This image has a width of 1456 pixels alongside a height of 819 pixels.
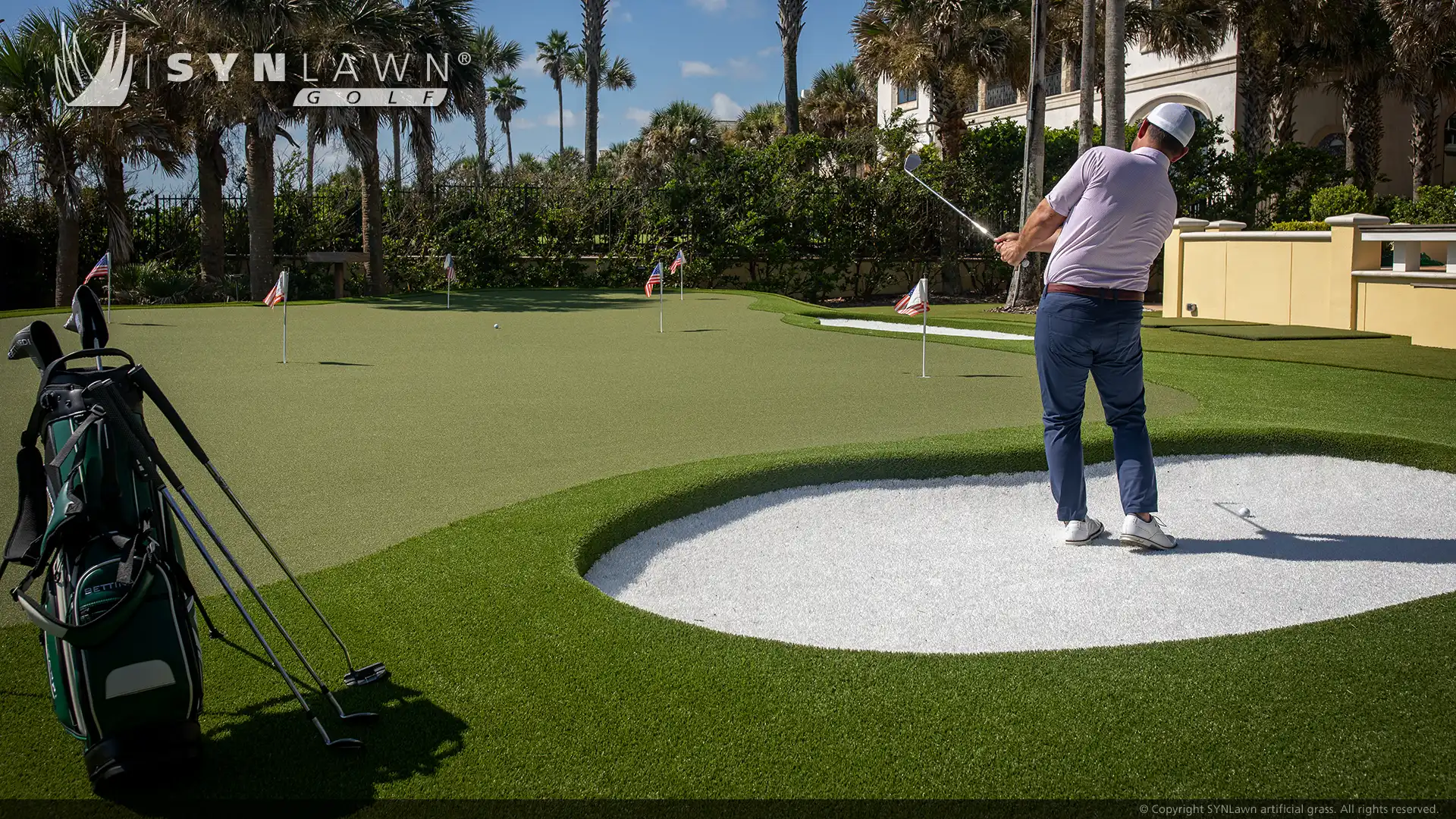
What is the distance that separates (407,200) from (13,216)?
7.72 metres

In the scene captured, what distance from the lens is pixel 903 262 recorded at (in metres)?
26.9

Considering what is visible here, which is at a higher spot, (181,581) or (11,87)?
(11,87)

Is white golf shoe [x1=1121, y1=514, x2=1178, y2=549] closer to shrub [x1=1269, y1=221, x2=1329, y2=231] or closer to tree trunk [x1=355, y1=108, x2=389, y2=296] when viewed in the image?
shrub [x1=1269, y1=221, x2=1329, y2=231]

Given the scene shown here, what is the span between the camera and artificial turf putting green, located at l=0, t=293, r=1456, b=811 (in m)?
2.69

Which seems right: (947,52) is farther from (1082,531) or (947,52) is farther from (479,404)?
(1082,531)

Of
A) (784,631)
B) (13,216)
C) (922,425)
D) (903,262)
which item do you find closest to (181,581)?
(784,631)

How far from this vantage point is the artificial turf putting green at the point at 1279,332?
13484 millimetres

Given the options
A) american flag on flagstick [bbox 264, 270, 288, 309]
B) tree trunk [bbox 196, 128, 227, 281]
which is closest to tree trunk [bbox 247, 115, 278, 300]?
tree trunk [bbox 196, 128, 227, 281]

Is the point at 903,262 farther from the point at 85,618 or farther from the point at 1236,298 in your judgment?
the point at 85,618

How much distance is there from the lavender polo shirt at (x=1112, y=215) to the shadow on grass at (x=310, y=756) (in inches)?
133

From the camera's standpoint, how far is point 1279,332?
14.1 m

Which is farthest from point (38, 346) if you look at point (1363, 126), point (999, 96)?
point (999, 96)

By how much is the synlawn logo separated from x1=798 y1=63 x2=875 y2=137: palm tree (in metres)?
25.2

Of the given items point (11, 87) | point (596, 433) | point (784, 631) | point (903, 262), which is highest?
point (11, 87)
